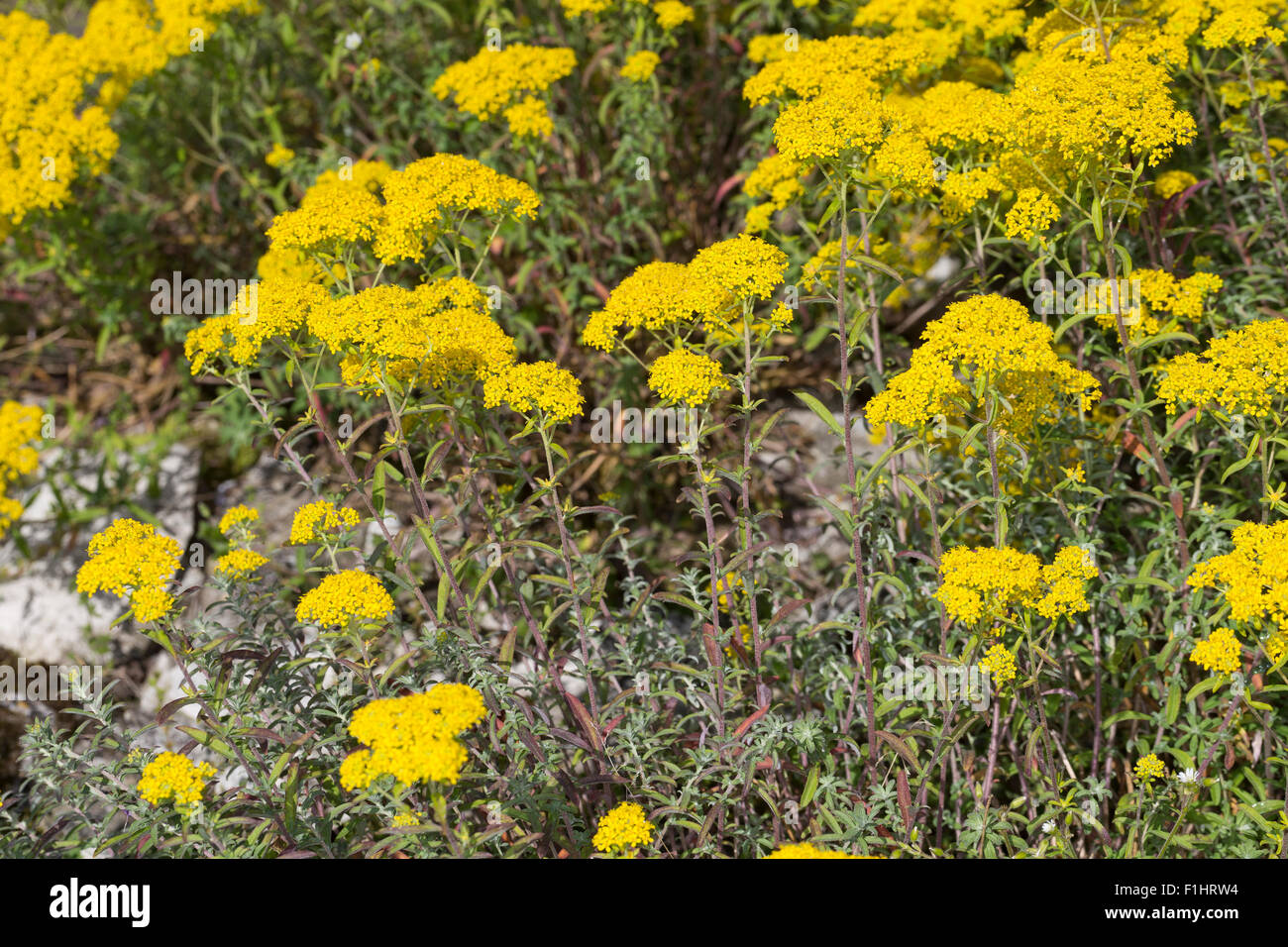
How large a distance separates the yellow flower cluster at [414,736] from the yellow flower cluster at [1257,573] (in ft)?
7.58

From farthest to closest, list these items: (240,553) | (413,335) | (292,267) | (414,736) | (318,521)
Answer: (292,267) → (240,553) → (318,521) → (413,335) → (414,736)

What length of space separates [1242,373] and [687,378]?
1.86 meters

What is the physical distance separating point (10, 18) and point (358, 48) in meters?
2.22

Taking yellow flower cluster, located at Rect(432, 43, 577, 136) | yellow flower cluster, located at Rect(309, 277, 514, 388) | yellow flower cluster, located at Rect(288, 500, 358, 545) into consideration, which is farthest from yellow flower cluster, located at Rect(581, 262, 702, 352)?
yellow flower cluster, located at Rect(432, 43, 577, 136)

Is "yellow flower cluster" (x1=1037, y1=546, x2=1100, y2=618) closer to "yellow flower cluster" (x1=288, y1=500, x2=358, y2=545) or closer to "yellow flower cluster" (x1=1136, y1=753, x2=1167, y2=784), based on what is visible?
"yellow flower cluster" (x1=1136, y1=753, x2=1167, y2=784)

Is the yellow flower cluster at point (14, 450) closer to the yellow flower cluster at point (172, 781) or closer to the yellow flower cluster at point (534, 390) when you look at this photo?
the yellow flower cluster at point (172, 781)

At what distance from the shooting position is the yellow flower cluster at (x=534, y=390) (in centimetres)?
339

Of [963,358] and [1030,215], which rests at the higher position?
[1030,215]

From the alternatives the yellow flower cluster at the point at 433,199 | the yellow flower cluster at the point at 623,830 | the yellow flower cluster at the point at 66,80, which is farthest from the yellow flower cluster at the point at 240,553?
the yellow flower cluster at the point at 66,80

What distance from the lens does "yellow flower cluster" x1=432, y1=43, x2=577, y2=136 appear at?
4.99 metres

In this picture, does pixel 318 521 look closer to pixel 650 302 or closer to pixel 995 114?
pixel 650 302

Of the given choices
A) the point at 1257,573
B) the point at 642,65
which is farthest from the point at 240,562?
the point at 1257,573

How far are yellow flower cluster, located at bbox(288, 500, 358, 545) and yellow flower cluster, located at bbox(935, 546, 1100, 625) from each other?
204 cm

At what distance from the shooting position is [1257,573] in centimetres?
316
